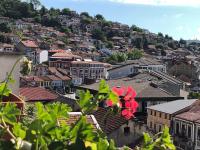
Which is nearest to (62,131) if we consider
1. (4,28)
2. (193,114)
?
(193,114)

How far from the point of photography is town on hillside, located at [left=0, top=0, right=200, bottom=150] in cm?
1911

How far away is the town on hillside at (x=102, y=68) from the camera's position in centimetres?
1911

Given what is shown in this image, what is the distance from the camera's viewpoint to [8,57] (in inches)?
347

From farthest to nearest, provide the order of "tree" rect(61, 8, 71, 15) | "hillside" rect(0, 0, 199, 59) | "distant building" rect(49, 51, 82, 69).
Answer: "tree" rect(61, 8, 71, 15) < "hillside" rect(0, 0, 199, 59) < "distant building" rect(49, 51, 82, 69)

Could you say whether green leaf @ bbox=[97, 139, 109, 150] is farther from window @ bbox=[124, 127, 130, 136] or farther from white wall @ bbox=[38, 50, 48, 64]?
white wall @ bbox=[38, 50, 48, 64]

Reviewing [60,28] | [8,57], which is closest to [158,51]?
[60,28]

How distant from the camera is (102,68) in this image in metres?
82.3

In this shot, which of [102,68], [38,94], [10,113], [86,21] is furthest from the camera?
[86,21]

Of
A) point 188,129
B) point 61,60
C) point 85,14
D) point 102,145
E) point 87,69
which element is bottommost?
point 87,69

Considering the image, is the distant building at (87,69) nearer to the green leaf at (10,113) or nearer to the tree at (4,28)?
the tree at (4,28)

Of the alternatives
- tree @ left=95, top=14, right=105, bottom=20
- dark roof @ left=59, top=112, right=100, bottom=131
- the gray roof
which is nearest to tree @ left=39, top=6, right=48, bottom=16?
tree @ left=95, top=14, right=105, bottom=20

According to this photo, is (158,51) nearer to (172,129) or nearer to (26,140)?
(172,129)

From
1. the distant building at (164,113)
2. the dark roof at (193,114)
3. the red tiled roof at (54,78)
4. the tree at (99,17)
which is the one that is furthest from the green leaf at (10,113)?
the tree at (99,17)

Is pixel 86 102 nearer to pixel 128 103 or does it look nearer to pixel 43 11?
pixel 128 103
